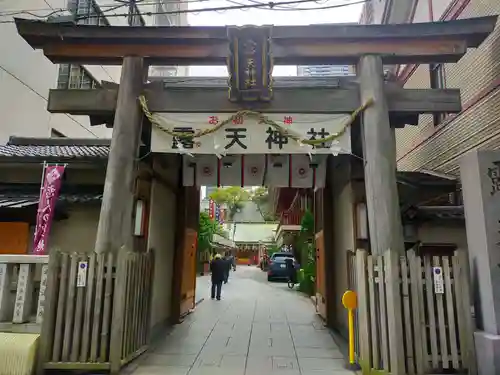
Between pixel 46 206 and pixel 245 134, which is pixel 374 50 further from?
pixel 46 206

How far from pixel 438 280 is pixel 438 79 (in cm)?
859

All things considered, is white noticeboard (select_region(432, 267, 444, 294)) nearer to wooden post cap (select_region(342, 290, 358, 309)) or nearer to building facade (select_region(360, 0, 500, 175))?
wooden post cap (select_region(342, 290, 358, 309))

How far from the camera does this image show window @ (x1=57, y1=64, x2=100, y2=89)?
16.2m

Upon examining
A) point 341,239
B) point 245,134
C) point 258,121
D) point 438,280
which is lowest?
point 438,280

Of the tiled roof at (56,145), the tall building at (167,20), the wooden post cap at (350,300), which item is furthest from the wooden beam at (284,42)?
the tall building at (167,20)

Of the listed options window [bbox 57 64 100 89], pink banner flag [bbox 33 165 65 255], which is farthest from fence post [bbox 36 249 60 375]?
window [bbox 57 64 100 89]

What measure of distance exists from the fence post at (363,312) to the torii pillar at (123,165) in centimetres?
378

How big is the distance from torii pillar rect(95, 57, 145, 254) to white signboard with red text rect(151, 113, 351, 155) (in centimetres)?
50

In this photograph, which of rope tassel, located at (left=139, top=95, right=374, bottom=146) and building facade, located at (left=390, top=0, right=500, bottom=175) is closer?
rope tassel, located at (left=139, top=95, right=374, bottom=146)

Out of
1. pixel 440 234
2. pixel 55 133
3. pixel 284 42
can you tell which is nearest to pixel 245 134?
pixel 284 42

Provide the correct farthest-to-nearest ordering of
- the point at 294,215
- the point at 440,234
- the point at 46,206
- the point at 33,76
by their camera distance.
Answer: the point at 294,215 < the point at 33,76 < the point at 440,234 < the point at 46,206

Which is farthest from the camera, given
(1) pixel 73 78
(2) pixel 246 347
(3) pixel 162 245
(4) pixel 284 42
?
(1) pixel 73 78

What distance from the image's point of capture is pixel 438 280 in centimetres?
536

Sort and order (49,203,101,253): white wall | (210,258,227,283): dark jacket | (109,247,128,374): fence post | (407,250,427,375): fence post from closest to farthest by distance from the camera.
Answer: (407,250,427,375): fence post → (109,247,128,374): fence post → (49,203,101,253): white wall → (210,258,227,283): dark jacket
